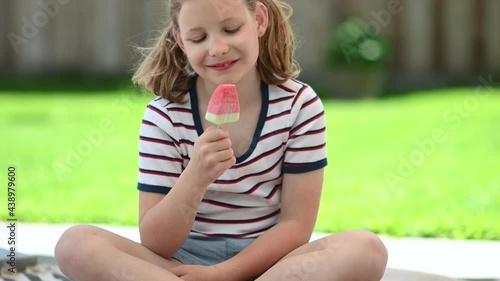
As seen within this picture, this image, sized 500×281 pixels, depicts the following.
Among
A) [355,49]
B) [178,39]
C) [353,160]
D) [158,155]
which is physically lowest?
[353,160]

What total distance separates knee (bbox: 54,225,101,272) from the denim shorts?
0.30 meters

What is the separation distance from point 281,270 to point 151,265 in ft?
1.22

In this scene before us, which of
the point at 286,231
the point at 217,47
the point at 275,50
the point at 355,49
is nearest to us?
the point at 217,47

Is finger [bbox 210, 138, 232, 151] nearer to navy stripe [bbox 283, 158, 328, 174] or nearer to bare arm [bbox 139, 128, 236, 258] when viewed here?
bare arm [bbox 139, 128, 236, 258]

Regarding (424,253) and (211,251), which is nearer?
(211,251)

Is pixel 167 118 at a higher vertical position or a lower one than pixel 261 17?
lower

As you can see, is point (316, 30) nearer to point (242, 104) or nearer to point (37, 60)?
point (37, 60)

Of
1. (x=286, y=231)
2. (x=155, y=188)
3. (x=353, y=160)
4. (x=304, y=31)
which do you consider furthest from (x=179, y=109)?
(x=304, y=31)

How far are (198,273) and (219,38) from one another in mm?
690

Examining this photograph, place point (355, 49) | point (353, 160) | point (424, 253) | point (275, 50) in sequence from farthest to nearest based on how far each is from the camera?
1. point (355, 49)
2. point (353, 160)
3. point (424, 253)
4. point (275, 50)

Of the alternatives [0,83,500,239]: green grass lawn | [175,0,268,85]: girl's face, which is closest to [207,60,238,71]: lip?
[175,0,268,85]: girl's face

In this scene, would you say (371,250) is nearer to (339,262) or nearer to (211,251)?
(339,262)

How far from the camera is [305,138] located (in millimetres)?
2779

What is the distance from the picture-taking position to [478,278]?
324cm
